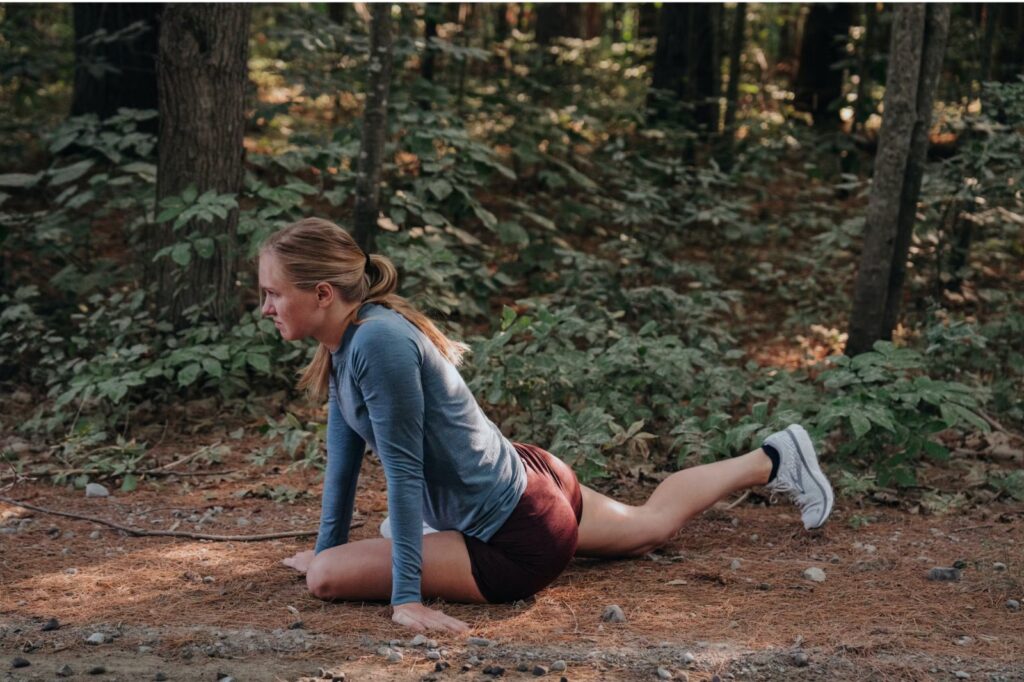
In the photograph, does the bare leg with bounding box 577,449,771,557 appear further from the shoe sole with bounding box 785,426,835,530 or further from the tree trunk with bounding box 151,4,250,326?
the tree trunk with bounding box 151,4,250,326

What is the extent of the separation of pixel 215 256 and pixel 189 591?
10.3ft

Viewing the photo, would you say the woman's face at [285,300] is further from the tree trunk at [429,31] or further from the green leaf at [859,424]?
the tree trunk at [429,31]

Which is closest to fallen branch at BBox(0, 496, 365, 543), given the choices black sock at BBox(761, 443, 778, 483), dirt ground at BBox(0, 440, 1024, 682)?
dirt ground at BBox(0, 440, 1024, 682)

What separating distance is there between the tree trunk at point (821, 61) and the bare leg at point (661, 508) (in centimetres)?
941

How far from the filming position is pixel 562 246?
874cm

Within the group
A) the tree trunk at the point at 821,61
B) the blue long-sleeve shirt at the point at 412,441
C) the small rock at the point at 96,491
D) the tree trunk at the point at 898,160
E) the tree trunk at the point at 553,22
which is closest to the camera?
the blue long-sleeve shirt at the point at 412,441

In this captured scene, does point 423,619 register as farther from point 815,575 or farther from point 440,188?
point 440,188

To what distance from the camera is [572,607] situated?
3781 mm

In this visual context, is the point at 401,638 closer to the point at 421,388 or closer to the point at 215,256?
the point at 421,388

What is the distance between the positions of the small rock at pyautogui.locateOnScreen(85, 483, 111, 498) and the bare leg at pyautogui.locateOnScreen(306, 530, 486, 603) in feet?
6.36

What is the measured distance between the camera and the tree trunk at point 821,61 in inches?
514

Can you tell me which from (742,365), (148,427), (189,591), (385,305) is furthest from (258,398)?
(742,365)

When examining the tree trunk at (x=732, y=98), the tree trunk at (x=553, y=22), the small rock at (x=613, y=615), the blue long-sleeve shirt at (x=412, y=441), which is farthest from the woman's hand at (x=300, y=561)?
the tree trunk at (x=553, y=22)

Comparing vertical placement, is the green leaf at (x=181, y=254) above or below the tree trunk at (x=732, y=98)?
below
